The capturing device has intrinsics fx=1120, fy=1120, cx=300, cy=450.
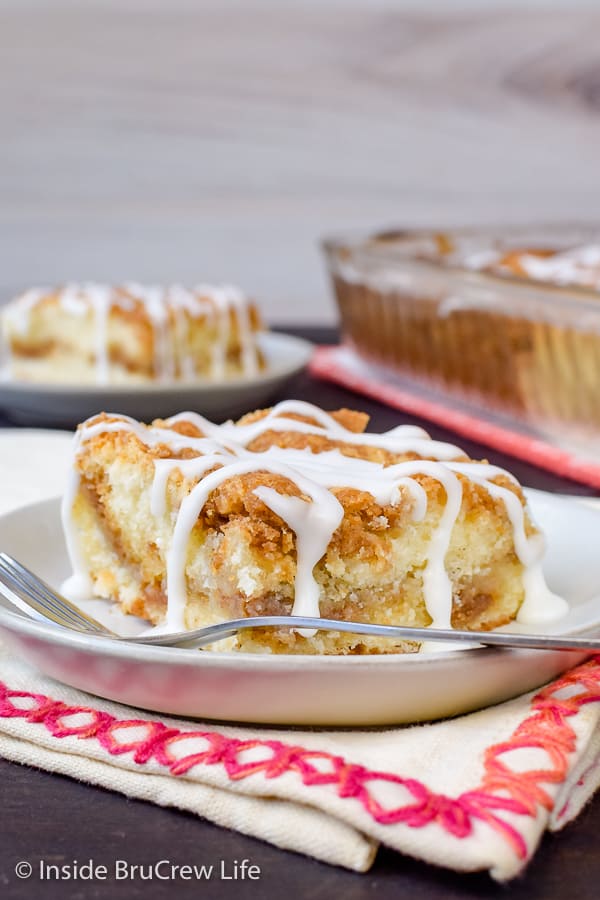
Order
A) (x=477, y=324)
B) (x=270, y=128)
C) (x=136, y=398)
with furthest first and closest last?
(x=270, y=128), (x=477, y=324), (x=136, y=398)

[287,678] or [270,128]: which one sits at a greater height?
[287,678]

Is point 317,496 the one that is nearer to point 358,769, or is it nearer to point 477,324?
point 358,769

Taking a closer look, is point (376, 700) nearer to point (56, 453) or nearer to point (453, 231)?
point (56, 453)

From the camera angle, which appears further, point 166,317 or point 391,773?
point 166,317

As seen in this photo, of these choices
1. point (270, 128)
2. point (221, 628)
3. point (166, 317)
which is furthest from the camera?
point (270, 128)

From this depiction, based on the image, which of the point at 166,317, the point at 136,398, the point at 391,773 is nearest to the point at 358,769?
the point at 391,773

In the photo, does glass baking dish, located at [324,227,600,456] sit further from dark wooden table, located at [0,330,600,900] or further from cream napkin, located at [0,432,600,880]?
dark wooden table, located at [0,330,600,900]

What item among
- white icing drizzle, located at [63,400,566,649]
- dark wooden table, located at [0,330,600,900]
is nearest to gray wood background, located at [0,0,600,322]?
white icing drizzle, located at [63,400,566,649]
